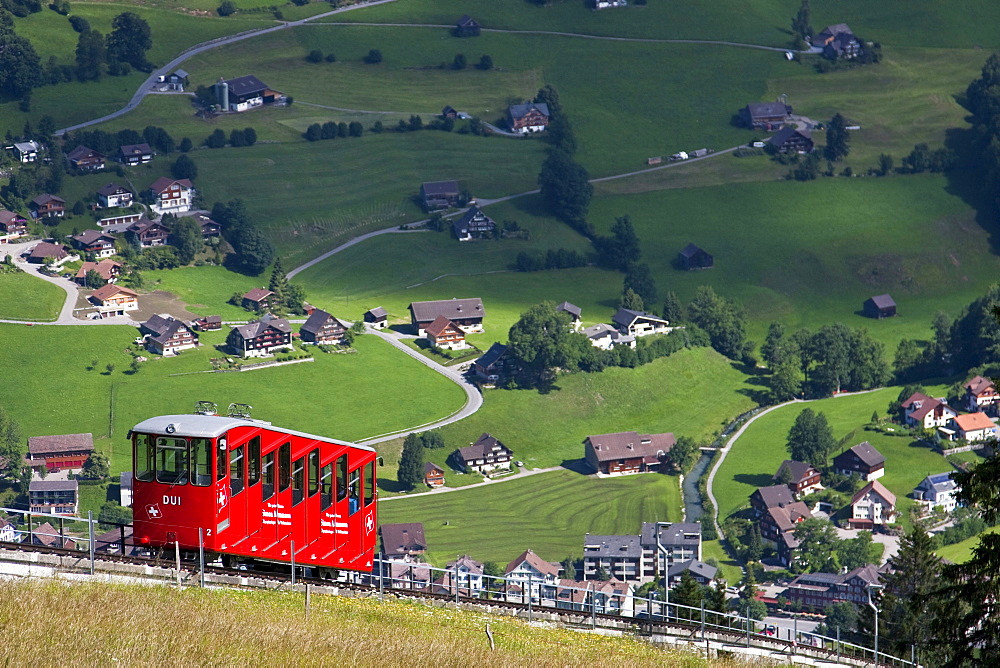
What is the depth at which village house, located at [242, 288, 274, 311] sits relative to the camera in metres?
192

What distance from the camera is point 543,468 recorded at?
164m

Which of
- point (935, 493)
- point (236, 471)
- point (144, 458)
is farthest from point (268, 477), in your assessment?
point (935, 493)

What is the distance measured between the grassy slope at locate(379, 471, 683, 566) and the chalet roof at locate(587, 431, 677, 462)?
9.27ft

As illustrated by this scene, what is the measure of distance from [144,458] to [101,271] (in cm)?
14743

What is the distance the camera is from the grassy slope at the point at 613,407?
16900 centimetres

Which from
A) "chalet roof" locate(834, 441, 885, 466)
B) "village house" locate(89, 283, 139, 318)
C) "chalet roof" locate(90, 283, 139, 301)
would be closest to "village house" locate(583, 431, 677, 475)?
"chalet roof" locate(834, 441, 885, 466)

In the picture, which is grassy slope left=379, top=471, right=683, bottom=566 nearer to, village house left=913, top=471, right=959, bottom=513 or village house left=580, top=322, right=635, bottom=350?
village house left=913, top=471, right=959, bottom=513

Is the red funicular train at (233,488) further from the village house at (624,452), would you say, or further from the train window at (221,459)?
the village house at (624,452)

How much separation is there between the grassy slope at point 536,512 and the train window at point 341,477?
81792 millimetres

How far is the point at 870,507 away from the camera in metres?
151

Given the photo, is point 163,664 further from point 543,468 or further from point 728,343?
point 728,343

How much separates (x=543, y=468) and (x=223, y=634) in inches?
4900

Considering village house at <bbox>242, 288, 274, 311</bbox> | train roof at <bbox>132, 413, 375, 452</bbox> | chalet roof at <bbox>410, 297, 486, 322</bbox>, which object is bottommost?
village house at <bbox>242, 288, 274, 311</bbox>

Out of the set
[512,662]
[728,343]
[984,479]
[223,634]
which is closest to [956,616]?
[984,479]
